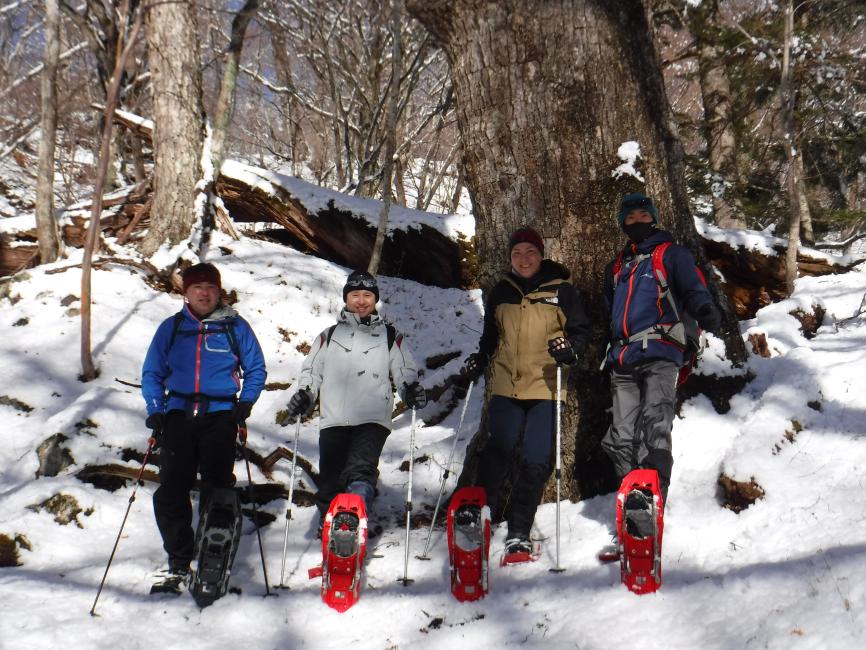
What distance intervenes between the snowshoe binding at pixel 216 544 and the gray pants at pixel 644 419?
250 centimetres

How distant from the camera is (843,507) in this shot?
3291 mm

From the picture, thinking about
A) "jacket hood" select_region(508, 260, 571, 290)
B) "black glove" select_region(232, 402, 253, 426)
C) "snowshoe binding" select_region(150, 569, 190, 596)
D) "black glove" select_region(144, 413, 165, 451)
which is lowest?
"snowshoe binding" select_region(150, 569, 190, 596)

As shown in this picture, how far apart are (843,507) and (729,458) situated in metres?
0.72

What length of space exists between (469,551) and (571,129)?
2962mm

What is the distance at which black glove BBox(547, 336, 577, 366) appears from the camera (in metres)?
3.81

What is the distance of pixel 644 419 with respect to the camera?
3676mm

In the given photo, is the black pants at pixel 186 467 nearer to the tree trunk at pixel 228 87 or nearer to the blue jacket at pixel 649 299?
the blue jacket at pixel 649 299

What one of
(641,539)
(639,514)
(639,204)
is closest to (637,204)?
(639,204)

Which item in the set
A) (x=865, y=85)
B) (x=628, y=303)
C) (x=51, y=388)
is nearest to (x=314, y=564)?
(x=628, y=303)

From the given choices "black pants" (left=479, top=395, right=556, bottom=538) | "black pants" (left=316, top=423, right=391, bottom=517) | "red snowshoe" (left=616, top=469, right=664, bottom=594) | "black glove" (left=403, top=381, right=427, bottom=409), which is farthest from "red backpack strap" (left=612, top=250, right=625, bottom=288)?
"black pants" (left=316, top=423, right=391, bottom=517)

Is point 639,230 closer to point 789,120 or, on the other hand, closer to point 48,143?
point 789,120

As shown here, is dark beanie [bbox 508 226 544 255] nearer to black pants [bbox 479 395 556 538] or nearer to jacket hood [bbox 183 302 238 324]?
black pants [bbox 479 395 556 538]

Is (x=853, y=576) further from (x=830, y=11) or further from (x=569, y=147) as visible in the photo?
(x=830, y=11)

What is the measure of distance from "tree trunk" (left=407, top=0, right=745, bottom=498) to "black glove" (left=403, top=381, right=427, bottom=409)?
2.62 ft
